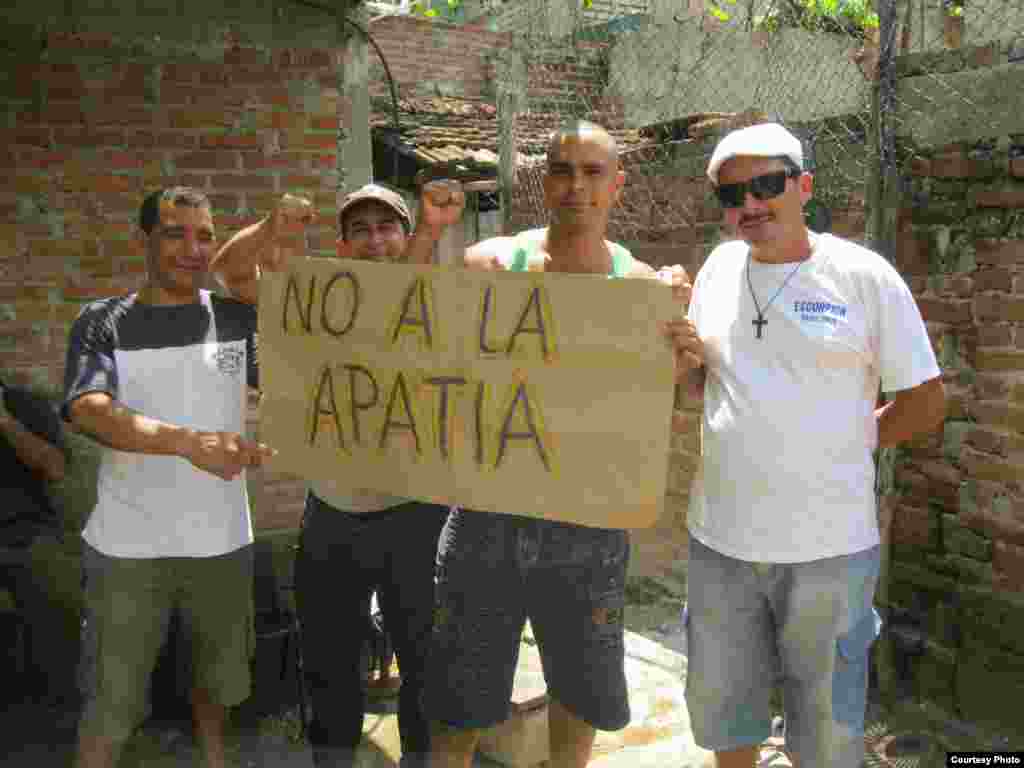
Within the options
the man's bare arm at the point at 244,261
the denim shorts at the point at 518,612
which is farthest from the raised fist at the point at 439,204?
the denim shorts at the point at 518,612

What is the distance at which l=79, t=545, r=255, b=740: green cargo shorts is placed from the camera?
8.24 feet

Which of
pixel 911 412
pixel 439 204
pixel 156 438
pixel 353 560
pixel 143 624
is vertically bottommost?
pixel 143 624

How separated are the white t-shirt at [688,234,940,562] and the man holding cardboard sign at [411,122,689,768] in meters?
0.20

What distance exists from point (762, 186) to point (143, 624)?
6.25 ft

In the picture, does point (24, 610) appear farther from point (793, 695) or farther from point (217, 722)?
point (793, 695)

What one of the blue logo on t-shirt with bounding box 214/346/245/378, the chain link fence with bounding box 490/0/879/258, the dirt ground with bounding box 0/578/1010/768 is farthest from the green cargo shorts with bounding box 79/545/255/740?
the chain link fence with bounding box 490/0/879/258

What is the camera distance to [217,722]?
9.04 ft

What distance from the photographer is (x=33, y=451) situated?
10.3 feet

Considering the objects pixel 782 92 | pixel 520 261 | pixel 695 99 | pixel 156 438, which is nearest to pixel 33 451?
pixel 156 438

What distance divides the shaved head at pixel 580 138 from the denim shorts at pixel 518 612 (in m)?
0.87

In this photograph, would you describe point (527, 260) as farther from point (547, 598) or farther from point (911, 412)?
point (911, 412)

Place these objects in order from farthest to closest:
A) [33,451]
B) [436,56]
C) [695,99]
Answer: [436,56] → [695,99] → [33,451]

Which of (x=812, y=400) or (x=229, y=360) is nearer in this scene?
(x=812, y=400)

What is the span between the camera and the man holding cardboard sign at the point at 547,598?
2.22 meters
